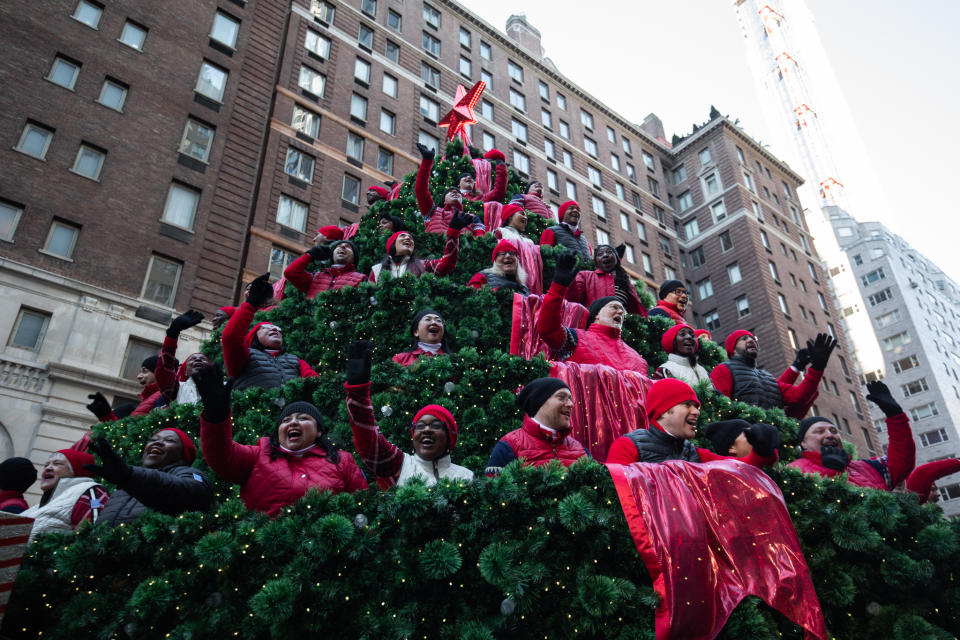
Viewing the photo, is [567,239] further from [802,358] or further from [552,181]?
[552,181]

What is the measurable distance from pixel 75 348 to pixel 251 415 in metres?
15.3

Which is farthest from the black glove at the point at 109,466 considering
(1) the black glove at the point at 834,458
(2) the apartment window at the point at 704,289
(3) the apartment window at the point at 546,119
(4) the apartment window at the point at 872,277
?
(4) the apartment window at the point at 872,277

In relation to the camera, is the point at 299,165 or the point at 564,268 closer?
the point at 564,268

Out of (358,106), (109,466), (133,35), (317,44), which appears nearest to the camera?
(109,466)

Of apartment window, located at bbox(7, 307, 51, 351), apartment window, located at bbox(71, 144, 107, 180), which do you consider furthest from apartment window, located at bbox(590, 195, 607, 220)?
apartment window, located at bbox(7, 307, 51, 351)

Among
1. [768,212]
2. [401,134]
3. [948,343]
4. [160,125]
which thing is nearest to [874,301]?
[948,343]

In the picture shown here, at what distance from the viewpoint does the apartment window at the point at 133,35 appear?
23812 millimetres

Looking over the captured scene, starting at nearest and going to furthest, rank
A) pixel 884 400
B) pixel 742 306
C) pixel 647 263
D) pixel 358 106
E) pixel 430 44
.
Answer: pixel 884 400 < pixel 358 106 < pixel 430 44 < pixel 742 306 < pixel 647 263

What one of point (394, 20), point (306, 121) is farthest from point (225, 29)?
point (394, 20)

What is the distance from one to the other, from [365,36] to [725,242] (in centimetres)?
3009

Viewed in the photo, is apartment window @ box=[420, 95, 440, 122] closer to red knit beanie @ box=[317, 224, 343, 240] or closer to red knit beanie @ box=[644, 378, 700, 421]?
red knit beanie @ box=[317, 224, 343, 240]

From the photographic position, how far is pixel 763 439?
4.28 m

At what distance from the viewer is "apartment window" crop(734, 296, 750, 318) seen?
42750mm

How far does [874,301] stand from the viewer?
75250mm
